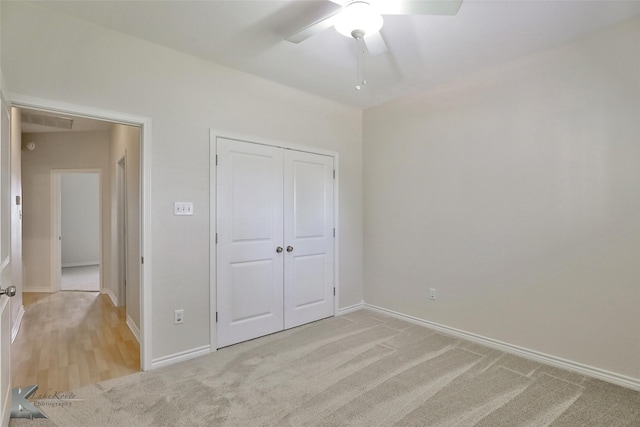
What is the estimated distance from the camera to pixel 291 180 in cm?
353

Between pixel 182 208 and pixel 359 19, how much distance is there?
199 centimetres

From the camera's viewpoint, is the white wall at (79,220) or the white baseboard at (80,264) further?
the white wall at (79,220)

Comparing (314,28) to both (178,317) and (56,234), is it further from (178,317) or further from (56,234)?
(56,234)

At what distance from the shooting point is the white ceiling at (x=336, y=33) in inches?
84.5

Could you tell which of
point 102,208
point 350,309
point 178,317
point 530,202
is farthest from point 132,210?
point 530,202

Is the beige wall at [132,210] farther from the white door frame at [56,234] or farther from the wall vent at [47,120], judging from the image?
the white door frame at [56,234]

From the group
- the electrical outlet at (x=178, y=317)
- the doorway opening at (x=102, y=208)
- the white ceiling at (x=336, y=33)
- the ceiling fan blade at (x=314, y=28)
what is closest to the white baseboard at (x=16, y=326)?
the doorway opening at (x=102, y=208)

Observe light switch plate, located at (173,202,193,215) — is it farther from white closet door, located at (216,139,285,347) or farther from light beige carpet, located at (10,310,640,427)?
light beige carpet, located at (10,310,640,427)

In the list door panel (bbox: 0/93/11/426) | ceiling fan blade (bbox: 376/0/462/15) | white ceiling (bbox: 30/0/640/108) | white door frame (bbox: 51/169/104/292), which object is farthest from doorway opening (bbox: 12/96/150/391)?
ceiling fan blade (bbox: 376/0/462/15)

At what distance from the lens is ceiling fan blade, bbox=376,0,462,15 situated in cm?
164

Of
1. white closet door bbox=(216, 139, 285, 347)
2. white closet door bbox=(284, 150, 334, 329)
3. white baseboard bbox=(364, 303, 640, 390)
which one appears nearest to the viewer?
white baseboard bbox=(364, 303, 640, 390)

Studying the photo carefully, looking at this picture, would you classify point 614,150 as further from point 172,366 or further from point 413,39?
point 172,366

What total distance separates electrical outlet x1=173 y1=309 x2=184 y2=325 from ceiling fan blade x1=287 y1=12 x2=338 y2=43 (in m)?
2.32

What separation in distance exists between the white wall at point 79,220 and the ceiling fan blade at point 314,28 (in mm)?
7781
